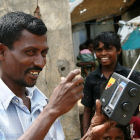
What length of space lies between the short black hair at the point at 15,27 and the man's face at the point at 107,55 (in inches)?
46.4

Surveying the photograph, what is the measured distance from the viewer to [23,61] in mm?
1117

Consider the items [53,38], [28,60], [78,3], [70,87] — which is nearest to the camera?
[70,87]

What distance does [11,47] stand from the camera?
1122 mm

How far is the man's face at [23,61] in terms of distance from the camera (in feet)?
3.66

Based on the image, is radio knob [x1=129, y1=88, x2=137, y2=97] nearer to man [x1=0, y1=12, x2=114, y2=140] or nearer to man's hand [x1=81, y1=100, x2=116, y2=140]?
man's hand [x1=81, y1=100, x2=116, y2=140]

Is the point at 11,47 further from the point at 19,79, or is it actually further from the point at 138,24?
the point at 138,24

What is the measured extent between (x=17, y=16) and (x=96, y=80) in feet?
4.19

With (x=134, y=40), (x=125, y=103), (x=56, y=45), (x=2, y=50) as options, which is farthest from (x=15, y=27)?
(x=134, y=40)

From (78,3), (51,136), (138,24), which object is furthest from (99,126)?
(78,3)

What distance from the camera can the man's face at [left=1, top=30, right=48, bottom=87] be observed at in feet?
3.66

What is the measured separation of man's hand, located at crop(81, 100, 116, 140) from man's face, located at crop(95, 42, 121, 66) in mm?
797

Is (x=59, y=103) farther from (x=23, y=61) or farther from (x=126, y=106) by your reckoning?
(x=126, y=106)

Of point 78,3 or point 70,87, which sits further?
point 78,3

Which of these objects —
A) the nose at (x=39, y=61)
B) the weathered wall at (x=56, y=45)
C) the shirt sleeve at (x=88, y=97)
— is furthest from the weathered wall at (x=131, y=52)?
the nose at (x=39, y=61)
